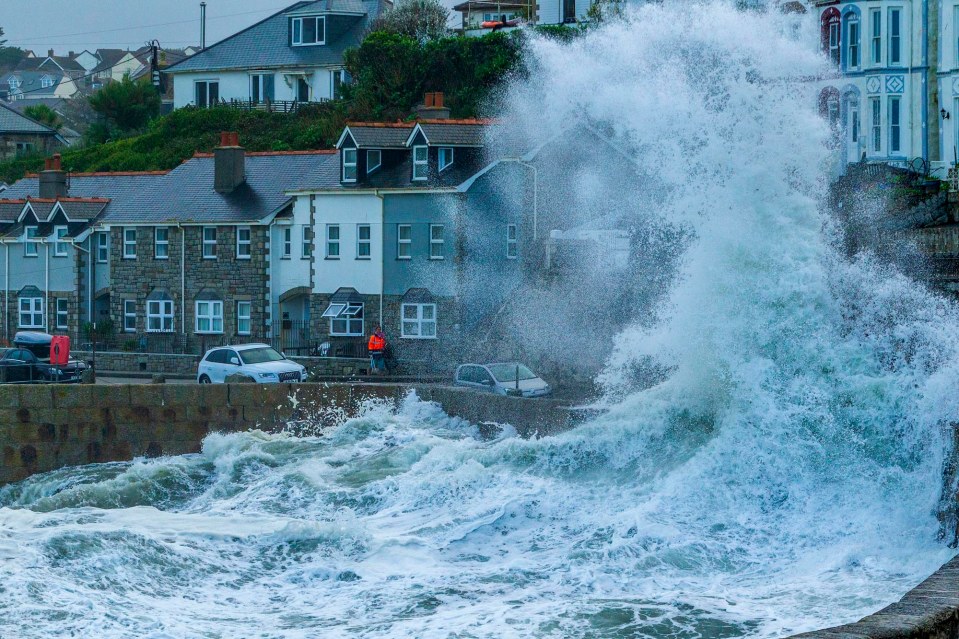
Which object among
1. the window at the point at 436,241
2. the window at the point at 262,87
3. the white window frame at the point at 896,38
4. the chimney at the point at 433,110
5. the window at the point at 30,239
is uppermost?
the window at the point at 262,87

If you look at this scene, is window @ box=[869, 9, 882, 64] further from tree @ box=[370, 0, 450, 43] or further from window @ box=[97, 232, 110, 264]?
window @ box=[97, 232, 110, 264]

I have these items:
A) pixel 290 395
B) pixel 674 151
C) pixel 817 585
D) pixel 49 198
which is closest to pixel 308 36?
pixel 49 198

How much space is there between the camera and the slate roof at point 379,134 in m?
38.2

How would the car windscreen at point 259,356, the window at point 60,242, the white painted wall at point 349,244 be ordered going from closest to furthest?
the car windscreen at point 259,356 < the white painted wall at point 349,244 < the window at point 60,242

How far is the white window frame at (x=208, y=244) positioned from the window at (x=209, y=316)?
4.40 ft

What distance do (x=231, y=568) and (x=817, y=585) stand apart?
775 centimetres

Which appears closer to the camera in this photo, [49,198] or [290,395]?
[290,395]

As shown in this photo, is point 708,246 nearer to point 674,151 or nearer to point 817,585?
point 674,151

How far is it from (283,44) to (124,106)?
540 inches

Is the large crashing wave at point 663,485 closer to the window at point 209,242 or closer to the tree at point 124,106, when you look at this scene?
the window at point 209,242

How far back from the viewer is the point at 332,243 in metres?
39.2

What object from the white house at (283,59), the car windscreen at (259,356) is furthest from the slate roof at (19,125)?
the car windscreen at (259,356)

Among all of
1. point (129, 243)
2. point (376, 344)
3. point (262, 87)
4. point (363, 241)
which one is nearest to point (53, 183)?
point (129, 243)

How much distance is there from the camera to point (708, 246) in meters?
22.5
